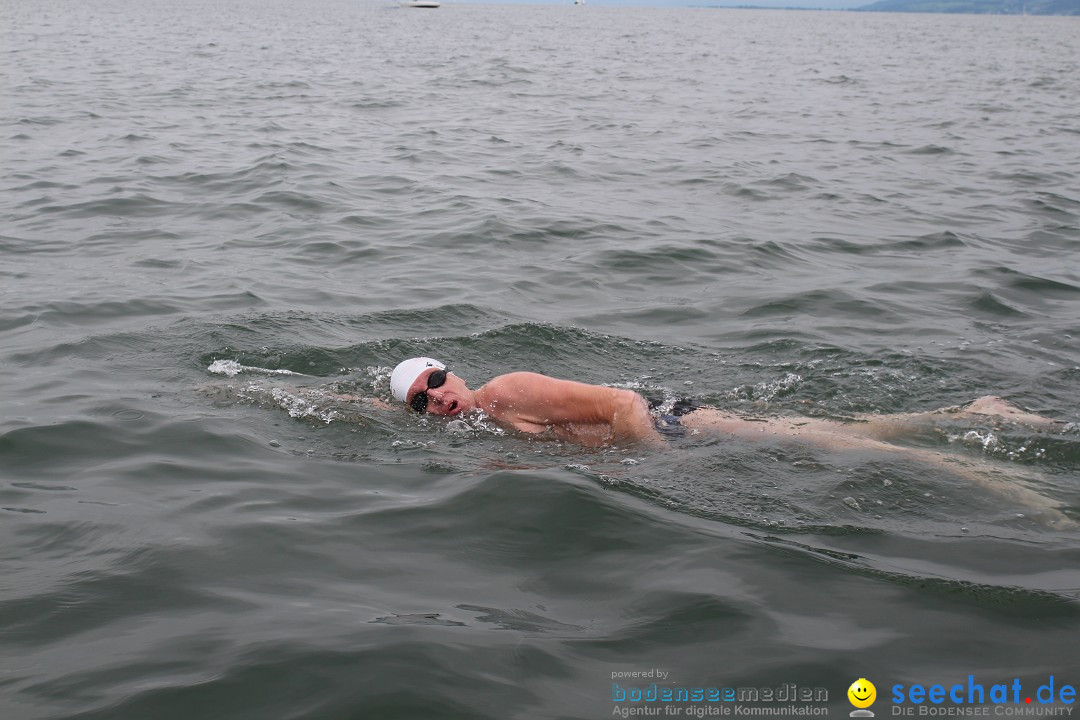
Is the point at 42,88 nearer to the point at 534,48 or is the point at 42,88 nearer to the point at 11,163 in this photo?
the point at 11,163

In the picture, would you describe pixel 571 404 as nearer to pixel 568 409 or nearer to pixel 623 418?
pixel 568 409

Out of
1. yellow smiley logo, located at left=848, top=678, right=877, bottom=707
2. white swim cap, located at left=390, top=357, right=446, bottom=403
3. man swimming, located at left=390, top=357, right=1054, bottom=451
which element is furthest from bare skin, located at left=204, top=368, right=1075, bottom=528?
yellow smiley logo, located at left=848, top=678, right=877, bottom=707

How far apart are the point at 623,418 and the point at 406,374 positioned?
1.57 metres

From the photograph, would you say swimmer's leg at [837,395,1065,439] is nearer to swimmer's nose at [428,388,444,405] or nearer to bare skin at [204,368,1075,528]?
bare skin at [204,368,1075,528]

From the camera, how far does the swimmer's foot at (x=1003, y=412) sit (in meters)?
6.00

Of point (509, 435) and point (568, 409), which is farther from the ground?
point (568, 409)

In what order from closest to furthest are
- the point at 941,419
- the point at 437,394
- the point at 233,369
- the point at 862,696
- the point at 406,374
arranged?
the point at 862,696, the point at 941,419, the point at 437,394, the point at 406,374, the point at 233,369

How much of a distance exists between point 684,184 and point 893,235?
3.67 m

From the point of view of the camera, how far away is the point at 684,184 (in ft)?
47.2

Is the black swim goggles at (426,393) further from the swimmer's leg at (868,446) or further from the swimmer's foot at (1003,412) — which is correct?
the swimmer's foot at (1003,412)

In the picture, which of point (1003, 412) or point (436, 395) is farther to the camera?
point (436, 395)

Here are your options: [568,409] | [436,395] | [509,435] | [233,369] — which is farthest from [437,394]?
[233,369]

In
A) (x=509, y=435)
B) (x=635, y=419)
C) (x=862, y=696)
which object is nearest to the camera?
(x=862, y=696)

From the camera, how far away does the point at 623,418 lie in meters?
6.01
